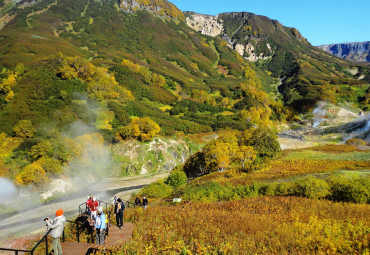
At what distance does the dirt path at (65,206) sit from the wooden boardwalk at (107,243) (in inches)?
660

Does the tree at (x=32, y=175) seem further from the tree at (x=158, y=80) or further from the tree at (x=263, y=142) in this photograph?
the tree at (x=158, y=80)

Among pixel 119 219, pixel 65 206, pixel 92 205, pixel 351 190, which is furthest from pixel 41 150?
pixel 351 190

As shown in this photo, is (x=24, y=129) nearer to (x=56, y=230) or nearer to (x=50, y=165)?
(x=50, y=165)

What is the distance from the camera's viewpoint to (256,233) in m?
9.15

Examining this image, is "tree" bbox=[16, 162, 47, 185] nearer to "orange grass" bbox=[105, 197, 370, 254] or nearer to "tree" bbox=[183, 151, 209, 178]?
"tree" bbox=[183, 151, 209, 178]

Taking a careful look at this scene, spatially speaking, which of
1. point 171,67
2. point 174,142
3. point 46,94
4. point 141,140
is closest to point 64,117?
point 46,94

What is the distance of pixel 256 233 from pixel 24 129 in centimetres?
5289

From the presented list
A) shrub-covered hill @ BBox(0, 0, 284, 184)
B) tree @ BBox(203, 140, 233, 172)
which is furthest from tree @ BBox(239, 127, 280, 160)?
shrub-covered hill @ BBox(0, 0, 284, 184)

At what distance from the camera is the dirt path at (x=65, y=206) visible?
28.0 m

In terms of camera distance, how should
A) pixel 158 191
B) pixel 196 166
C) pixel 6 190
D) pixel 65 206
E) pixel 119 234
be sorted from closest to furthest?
pixel 119 234
pixel 158 191
pixel 6 190
pixel 65 206
pixel 196 166

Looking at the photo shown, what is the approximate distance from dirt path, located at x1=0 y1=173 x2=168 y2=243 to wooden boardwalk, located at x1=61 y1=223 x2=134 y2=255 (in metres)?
16.8

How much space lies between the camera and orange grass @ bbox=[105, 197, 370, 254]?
774 centimetres

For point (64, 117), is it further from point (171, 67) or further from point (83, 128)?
point (171, 67)

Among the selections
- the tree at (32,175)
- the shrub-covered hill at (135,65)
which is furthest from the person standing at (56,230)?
the shrub-covered hill at (135,65)
